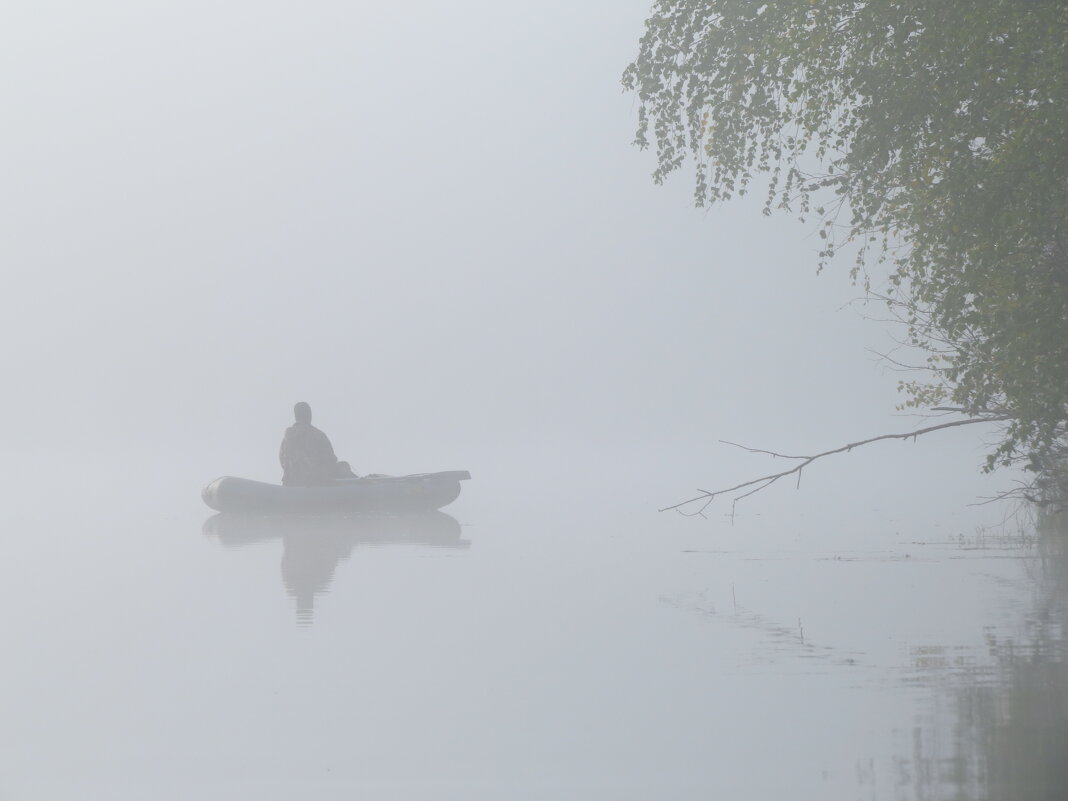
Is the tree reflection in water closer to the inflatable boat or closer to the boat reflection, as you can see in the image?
the boat reflection

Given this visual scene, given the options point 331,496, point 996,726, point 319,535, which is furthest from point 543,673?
point 331,496

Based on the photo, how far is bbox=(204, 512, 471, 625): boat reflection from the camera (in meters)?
13.4

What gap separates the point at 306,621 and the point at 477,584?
2756 millimetres

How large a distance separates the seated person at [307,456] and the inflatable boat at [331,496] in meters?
0.29

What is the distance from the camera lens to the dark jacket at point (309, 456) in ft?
70.2

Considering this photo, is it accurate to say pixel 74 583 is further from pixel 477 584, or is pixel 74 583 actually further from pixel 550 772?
pixel 550 772

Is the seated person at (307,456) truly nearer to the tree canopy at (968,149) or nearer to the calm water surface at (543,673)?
the calm water surface at (543,673)

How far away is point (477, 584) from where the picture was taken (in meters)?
12.7

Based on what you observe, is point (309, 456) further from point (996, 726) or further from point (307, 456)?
point (996, 726)

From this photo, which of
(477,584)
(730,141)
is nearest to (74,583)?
(477,584)

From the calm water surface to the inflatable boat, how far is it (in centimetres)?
474

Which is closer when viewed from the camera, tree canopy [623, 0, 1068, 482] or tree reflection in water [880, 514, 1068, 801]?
tree reflection in water [880, 514, 1068, 801]

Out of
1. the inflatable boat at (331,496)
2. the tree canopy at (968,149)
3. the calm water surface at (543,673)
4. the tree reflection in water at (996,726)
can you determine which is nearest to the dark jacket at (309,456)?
the inflatable boat at (331,496)

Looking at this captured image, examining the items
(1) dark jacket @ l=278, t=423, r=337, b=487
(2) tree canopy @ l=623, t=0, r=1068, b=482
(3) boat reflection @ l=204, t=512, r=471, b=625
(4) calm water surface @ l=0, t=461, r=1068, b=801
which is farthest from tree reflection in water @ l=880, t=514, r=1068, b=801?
(1) dark jacket @ l=278, t=423, r=337, b=487
